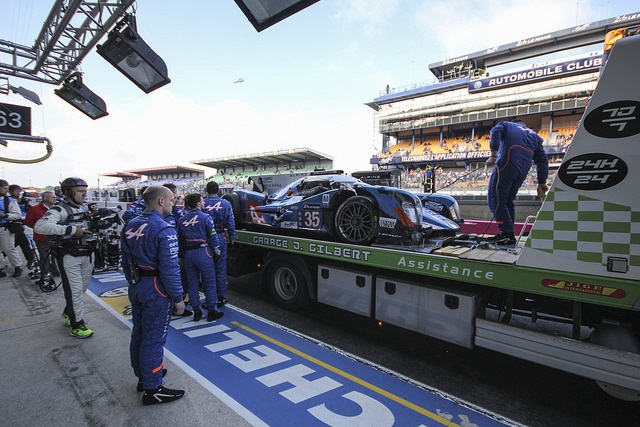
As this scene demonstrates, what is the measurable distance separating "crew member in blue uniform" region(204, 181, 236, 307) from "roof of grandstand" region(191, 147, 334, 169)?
37.2 metres

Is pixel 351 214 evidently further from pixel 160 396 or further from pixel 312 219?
pixel 160 396

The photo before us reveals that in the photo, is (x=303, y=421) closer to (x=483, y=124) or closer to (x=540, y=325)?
(x=540, y=325)

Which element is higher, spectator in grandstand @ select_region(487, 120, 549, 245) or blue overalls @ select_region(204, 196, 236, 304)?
spectator in grandstand @ select_region(487, 120, 549, 245)

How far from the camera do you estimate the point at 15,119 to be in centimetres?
487

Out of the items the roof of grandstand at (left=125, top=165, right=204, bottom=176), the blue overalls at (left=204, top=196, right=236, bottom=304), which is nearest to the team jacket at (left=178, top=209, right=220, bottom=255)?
the blue overalls at (left=204, top=196, right=236, bottom=304)

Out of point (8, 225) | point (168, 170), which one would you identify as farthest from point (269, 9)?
point (168, 170)

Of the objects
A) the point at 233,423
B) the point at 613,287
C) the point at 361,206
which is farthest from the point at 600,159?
the point at 233,423

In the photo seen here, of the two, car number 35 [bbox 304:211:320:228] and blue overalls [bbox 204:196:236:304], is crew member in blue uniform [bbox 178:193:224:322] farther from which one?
car number 35 [bbox 304:211:320:228]

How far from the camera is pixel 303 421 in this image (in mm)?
2336

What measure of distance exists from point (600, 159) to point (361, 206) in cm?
233

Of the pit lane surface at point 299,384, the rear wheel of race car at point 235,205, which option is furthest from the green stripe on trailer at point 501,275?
the rear wheel of race car at point 235,205

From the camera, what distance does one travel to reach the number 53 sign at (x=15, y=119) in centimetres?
473

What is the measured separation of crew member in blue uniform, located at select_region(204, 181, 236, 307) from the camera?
4766 mm

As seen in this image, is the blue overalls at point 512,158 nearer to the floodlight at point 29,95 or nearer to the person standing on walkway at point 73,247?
the person standing on walkway at point 73,247
